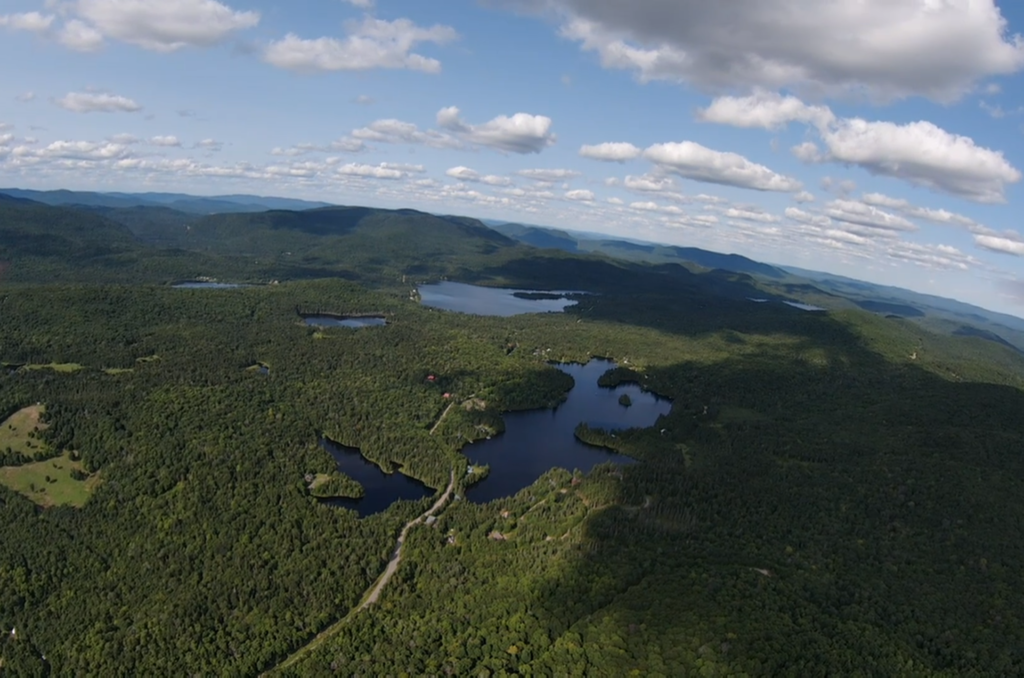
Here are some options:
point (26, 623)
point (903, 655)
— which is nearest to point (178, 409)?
point (26, 623)

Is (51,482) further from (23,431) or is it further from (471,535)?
(471,535)

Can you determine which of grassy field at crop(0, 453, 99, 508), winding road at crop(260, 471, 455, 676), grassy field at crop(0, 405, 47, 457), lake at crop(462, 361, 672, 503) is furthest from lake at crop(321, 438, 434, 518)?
grassy field at crop(0, 405, 47, 457)

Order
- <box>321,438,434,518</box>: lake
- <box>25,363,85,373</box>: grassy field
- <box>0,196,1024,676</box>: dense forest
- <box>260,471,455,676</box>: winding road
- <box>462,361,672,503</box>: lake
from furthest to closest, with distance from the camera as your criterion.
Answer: <box>25,363,85,373</box>: grassy field → <box>462,361,672,503</box>: lake → <box>321,438,434,518</box>: lake → <box>260,471,455,676</box>: winding road → <box>0,196,1024,676</box>: dense forest

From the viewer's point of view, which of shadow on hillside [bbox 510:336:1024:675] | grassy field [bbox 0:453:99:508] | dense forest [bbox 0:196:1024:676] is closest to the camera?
shadow on hillside [bbox 510:336:1024:675]

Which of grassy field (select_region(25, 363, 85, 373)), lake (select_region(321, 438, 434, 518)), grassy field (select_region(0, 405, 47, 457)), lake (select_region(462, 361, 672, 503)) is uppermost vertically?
lake (select_region(462, 361, 672, 503))

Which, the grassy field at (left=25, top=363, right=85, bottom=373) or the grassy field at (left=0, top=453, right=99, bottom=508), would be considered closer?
the grassy field at (left=0, top=453, right=99, bottom=508)

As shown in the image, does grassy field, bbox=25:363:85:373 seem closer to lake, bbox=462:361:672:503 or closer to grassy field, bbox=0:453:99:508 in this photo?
grassy field, bbox=0:453:99:508

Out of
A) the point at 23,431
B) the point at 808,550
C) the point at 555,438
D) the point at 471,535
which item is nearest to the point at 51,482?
the point at 23,431

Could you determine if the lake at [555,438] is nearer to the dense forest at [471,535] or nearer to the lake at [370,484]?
the dense forest at [471,535]
